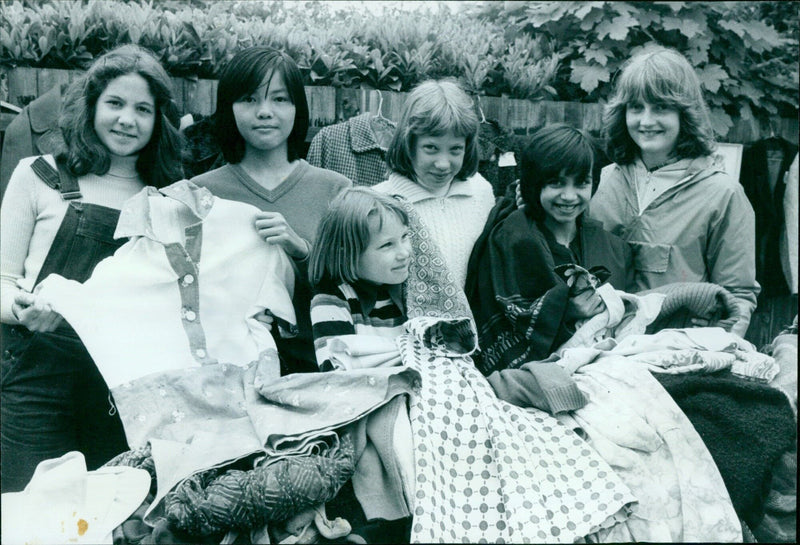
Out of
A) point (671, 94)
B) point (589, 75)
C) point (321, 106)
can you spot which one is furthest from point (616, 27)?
point (321, 106)

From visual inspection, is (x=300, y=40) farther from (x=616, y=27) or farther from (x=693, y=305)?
(x=693, y=305)

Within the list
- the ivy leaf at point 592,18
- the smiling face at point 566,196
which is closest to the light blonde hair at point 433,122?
the smiling face at point 566,196

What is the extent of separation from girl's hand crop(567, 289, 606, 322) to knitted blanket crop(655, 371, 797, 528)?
0.37 metres

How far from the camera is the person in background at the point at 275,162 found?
2906 millimetres

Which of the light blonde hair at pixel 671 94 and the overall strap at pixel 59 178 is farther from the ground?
the light blonde hair at pixel 671 94

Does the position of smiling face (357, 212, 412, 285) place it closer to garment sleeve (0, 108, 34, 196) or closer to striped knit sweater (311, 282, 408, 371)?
striped knit sweater (311, 282, 408, 371)

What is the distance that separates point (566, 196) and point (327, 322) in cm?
100

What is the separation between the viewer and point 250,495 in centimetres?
214

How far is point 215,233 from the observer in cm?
285

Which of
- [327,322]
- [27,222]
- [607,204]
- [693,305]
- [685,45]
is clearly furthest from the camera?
[685,45]

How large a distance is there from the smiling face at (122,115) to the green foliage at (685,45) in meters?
2.57

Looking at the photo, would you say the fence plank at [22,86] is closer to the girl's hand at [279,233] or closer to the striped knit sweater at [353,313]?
the girl's hand at [279,233]

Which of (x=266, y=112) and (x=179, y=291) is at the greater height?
(x=266, y=112)

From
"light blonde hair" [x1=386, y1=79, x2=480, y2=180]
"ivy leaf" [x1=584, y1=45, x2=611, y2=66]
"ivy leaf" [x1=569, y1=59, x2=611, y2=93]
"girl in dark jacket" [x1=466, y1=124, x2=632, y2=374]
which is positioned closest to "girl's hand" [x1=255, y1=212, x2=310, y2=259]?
"light blonde hair" [x1=386, y1=79, x2=480, y2=180]
